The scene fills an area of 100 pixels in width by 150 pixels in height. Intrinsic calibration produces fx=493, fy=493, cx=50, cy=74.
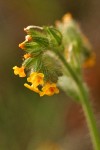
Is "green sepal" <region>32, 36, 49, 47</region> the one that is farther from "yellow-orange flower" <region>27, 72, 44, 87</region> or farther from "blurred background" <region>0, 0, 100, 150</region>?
"blurred background" <region>0, 0, 100, 150</region>

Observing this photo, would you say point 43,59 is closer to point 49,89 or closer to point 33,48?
point 33,48

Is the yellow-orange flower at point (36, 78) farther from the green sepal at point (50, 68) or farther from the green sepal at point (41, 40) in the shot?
the green sepal at point (41, 40)

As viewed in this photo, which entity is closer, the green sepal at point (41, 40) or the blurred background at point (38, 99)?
the green sepal at point (41, 40)

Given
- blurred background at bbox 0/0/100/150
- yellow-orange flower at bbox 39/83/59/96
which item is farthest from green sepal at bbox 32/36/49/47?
blurred background at bbox 0/0/100/150

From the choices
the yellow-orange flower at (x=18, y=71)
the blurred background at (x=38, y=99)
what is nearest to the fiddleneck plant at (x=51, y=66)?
the yellow-orange flower at (x=18, y=71)

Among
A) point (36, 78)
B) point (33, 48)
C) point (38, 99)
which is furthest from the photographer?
point (38, 99)

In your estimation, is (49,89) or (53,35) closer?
(49,89)

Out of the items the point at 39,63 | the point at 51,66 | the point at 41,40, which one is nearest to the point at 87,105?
the point at 51,66
